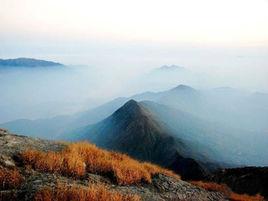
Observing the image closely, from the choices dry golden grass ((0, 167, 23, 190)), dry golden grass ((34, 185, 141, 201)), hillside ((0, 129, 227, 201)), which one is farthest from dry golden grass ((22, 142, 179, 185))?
dry golden grass ((34, 185, 141, 201))

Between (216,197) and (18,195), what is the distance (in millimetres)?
10407

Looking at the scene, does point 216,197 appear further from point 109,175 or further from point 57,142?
point 57,142

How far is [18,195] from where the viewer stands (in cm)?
1145

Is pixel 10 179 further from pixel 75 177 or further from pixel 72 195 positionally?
pixel 75 177

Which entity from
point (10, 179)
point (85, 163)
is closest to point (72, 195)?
point (10, 179)

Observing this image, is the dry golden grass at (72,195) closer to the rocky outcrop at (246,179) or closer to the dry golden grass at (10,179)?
the dry golden grass at (10,179)

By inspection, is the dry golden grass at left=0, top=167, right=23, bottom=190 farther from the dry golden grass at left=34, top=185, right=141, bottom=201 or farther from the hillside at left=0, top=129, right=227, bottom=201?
the dry golden grass at left=34, top=185, right=141, bottom=201

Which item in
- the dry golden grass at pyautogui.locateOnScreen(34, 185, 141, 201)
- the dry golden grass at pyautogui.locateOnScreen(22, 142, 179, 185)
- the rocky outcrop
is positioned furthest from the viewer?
the rocky outcrop

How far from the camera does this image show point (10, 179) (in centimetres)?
1265

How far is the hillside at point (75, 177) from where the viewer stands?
11.5m

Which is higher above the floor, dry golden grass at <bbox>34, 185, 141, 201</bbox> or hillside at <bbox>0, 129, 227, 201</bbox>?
dry golden grass at <bbox>34, 185, 141, 201</bbox>

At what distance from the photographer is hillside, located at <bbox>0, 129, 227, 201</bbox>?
11.5m

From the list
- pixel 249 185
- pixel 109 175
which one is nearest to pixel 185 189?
pixel 109 175

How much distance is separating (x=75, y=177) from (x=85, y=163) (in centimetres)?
174
